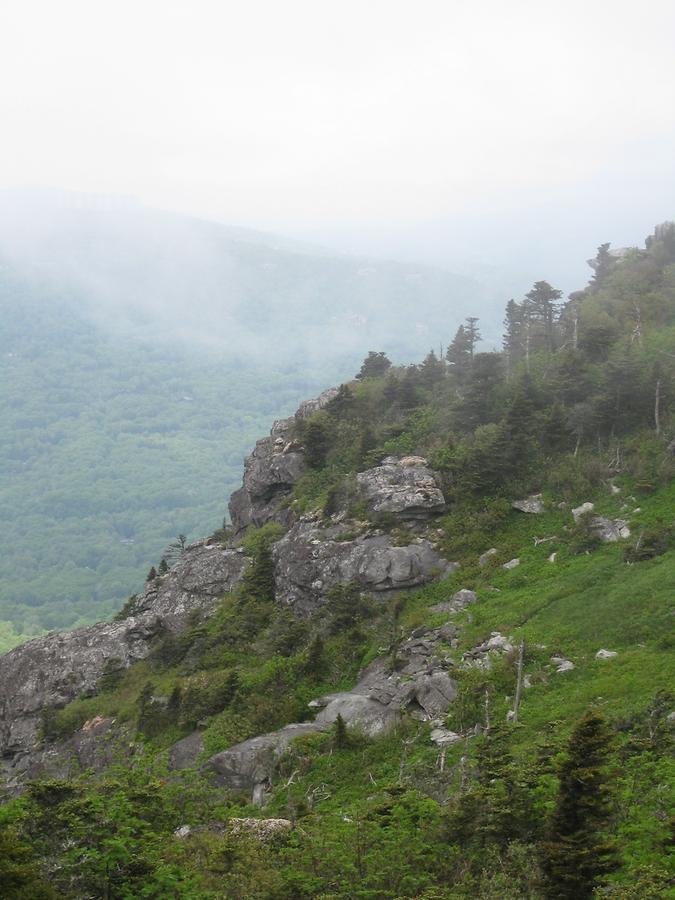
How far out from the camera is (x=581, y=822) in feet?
Answer: 52.2

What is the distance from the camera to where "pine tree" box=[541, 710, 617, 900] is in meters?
15.0

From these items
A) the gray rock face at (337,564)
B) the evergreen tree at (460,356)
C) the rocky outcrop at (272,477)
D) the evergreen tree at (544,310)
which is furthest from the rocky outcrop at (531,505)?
the evergreen tree at (544,310)

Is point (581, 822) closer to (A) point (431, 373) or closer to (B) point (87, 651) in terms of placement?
(B) point (87, 651)

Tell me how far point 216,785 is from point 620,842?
16.6m

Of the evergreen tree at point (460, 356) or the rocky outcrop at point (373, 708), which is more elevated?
the evergreen tree at point (460, 356)

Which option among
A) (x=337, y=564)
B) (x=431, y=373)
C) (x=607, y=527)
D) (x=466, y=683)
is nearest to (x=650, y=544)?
(x=607, y=527)

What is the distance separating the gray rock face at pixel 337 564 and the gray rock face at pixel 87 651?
5952mm

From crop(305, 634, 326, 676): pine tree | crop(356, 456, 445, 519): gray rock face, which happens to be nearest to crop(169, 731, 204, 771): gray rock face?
crop(305, 634, 326, 676): pine tree

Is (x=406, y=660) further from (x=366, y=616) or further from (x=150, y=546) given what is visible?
(x=150, y=546)

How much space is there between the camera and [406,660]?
102 ft

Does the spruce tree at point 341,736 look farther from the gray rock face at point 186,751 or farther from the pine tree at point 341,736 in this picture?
the gray rock face at point 186,751

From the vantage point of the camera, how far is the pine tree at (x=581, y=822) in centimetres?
1495

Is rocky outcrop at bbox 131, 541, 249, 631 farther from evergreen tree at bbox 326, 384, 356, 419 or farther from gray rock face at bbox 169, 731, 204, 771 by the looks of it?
gray rock face at bbox 169, 731, 204, 771

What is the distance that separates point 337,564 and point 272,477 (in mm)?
14416
